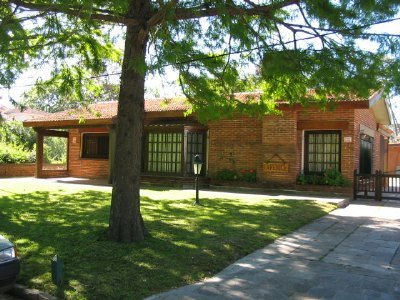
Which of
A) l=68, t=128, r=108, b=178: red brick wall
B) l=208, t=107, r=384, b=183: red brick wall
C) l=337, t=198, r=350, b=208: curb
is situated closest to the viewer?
l=337, t=198, r=350, b=208: curb

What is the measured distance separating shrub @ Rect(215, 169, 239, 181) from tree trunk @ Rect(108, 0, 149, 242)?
9.01m

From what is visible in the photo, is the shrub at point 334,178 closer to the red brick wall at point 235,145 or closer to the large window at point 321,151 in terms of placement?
the large window at point 321,151

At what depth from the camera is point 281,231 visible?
25.4 ft

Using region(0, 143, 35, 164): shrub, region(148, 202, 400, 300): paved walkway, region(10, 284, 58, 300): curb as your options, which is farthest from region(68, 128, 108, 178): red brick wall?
region(10, 284, 58, 300): curb

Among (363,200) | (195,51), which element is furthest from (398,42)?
(363,200)

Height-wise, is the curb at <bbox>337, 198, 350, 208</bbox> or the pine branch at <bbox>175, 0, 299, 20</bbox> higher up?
the pine branch at <bbox>175, 0, 299, 20</bbox>

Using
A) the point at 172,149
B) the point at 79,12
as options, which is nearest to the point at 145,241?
the point at 79,12

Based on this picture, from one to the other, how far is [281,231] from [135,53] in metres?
4.24

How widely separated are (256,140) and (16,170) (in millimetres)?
12917

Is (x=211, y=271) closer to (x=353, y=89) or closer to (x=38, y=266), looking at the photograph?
(x=38, y=266)

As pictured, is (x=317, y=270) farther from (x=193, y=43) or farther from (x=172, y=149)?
(x=172, y=149)

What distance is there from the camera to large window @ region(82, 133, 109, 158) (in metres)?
20.1

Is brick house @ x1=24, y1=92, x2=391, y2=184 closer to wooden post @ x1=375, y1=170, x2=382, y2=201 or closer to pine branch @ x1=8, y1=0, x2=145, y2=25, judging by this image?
wooden post @ x1=375, y1=170, x2=382, y2=201

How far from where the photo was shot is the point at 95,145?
20531mm
